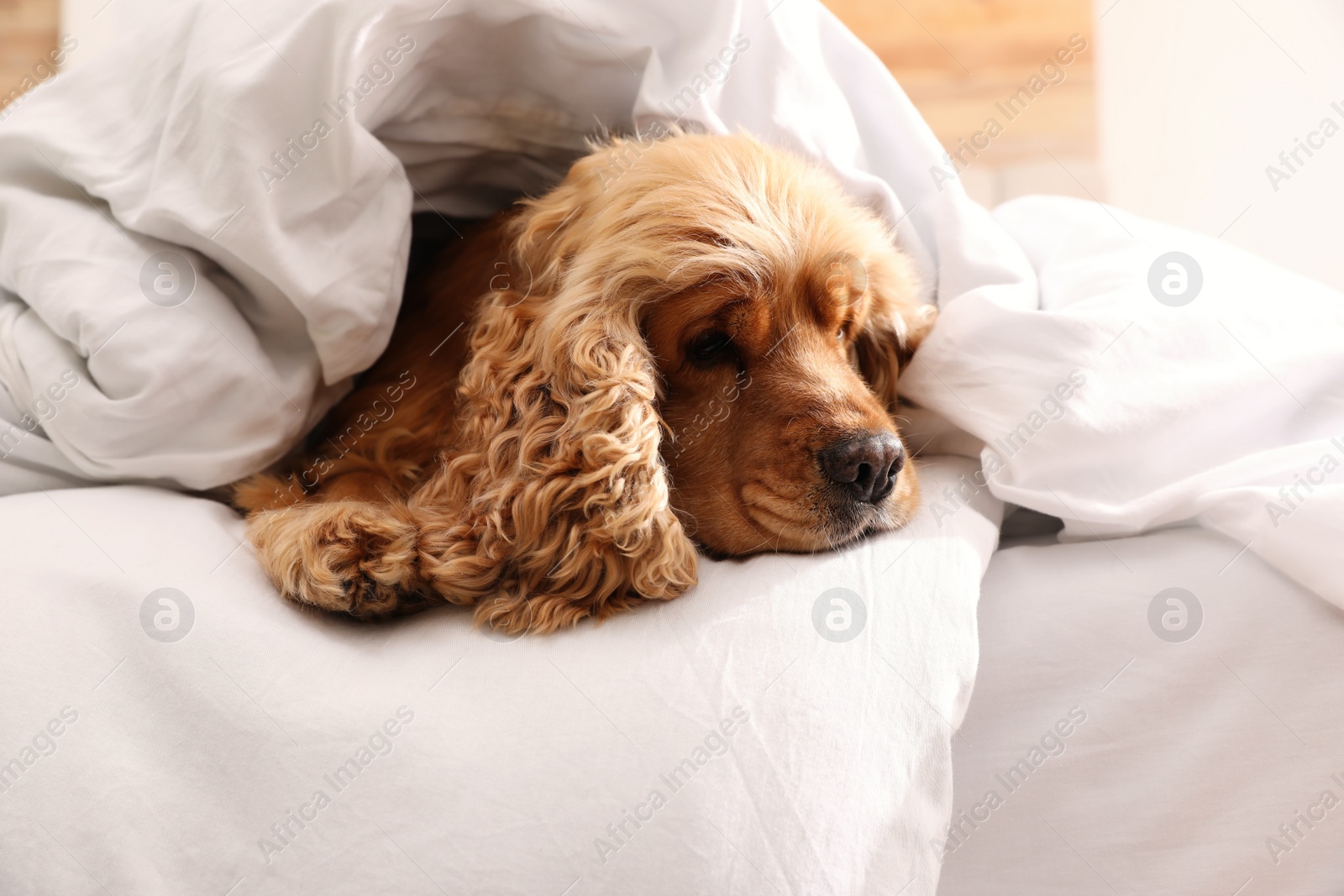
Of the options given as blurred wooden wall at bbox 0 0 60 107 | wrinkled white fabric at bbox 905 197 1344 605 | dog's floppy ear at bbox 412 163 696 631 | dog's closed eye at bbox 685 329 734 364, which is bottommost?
blurred wooden wall at bbox 0 0 60 107

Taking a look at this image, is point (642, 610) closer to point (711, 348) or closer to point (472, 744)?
point (472, 744)

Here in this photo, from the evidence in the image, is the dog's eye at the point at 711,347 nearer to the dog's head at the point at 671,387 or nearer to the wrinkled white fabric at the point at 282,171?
the dog's head at the point at 671,387

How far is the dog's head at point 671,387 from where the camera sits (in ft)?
3.92

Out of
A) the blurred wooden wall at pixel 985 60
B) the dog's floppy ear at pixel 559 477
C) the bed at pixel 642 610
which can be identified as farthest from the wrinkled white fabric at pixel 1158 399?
the blurred wooden wall at pixel 985 60

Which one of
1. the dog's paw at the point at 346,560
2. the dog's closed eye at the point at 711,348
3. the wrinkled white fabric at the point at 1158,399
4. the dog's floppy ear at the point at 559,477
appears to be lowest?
the dog's paw at the point at 346,560

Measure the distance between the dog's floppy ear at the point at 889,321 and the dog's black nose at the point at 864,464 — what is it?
0.33 metres

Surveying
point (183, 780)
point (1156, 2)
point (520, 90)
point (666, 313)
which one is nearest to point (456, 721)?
point (183, 780)

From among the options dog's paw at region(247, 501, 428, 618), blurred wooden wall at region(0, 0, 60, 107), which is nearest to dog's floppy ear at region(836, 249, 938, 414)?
dog's paw at region(247, 501, 428, 618)

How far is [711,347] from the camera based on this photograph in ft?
4.53

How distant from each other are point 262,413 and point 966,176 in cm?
256

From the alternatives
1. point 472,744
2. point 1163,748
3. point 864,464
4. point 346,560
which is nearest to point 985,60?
point 864,464

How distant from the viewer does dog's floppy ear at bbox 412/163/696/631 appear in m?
1.17

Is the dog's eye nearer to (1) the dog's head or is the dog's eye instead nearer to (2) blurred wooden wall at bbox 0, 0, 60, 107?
(1) the dog's head

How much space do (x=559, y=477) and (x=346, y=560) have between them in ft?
0.95
